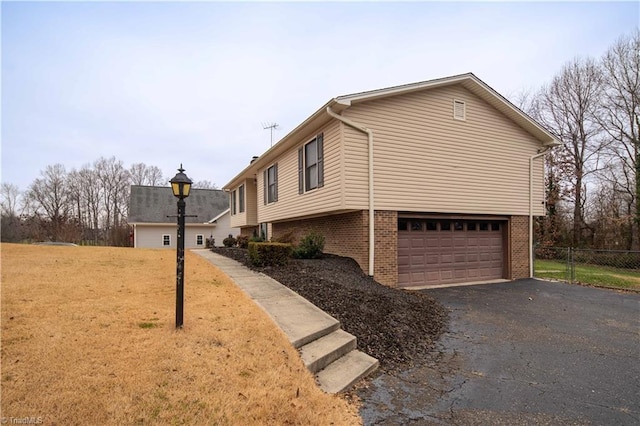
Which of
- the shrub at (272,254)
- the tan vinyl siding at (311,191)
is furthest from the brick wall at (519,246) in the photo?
the shrub at (272,254)

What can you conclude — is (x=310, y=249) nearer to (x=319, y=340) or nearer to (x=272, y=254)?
(x=272, y=254)

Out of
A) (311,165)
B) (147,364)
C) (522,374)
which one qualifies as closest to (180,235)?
(147,364)

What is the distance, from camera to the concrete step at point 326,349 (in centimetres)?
406

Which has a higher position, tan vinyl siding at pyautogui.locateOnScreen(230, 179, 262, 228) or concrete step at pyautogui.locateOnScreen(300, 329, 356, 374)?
tan vinyl siding at pyautogui.locateOnScreen(230, 179, 262, 228)

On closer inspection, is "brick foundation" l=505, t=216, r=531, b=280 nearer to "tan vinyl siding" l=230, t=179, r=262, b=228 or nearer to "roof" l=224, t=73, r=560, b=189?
"roof" l=224, t=73, r=560, b=189

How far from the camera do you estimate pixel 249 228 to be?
69.6ft

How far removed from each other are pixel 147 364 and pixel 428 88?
393 inches

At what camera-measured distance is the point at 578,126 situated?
898 inches

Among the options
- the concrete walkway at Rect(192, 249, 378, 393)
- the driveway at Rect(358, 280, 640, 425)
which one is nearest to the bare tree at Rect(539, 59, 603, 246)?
the driveway at Rect(358, 280, 640, 425)

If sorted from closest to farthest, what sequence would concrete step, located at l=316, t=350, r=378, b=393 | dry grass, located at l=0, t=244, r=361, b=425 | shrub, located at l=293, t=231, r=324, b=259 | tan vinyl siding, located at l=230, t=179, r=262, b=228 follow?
dry grass, located at l=0, t=244, r=361, b=425 → concrete step, located at l=316, t=350, r=378, b=393 → shrub, located at l=293, t=231, r=324, b=259 → tan vinyl siding, located at l=230, t=179, r=262, b=228

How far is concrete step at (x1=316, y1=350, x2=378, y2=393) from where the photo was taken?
3793 millimetres

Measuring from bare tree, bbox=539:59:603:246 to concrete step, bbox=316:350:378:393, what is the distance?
23.6 meters

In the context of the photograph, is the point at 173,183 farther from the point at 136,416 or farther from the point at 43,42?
the point at 43,42

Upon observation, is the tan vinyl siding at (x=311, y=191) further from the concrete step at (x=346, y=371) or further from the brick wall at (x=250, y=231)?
the concrete step at (x=346, y=371)
